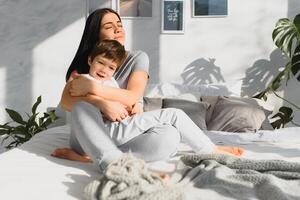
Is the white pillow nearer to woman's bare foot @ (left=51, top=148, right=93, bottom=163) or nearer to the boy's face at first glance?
the boy's face

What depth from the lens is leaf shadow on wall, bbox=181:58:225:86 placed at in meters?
3.82

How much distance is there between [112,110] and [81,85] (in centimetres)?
21

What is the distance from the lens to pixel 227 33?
380 cm

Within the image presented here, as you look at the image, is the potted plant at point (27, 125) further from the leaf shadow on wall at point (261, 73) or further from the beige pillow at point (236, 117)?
the leaf shadow on wall at point (261, 73)

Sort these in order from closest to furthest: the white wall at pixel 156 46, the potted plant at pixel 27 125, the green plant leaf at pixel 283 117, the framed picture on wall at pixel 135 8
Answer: the green plant leaf at pixel 283 117 → the potted plant at pixel 27 125 → the white wall at pixel 156 46 → the framed picture on wall at pixel 135 8

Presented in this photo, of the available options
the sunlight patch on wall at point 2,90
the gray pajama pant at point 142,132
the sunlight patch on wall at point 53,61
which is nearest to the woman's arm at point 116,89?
the gray pajama pant at point 142,132

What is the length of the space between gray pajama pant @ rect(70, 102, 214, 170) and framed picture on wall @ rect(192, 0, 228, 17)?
2035 millimetres

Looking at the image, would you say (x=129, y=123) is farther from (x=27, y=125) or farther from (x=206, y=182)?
(x=27, y=125)

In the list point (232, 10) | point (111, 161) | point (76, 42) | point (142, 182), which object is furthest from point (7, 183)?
point (232, 10)

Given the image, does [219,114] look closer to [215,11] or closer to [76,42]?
[215,11]

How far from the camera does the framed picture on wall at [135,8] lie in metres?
3.86

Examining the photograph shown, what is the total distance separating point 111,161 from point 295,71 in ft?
7.49

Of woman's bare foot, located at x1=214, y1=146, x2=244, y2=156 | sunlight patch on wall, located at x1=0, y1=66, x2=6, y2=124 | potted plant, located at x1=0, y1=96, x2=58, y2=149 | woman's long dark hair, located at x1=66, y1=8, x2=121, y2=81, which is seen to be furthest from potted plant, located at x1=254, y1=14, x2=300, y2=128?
sunlight patch on wall, located at x1=0, y1=66, x2=6, y2=124

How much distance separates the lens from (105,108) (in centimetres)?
194
